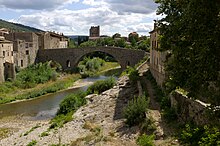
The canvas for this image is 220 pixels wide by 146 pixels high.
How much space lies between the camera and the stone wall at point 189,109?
11.8 m

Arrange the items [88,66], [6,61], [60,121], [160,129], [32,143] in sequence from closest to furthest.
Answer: [160,129]
[32,143]
[60,121]
[6,61]
[88,66]

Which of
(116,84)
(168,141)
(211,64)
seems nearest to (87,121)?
(168,141)

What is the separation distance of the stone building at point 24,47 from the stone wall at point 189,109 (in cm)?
3365

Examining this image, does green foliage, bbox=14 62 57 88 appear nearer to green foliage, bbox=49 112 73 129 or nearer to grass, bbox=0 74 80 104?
grass, bbox=0 74 80 104

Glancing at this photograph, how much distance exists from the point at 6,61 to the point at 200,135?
34.0 meters

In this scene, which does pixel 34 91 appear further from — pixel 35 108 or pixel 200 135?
pixel 200 135

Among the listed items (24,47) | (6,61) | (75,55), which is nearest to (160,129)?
(6,61)

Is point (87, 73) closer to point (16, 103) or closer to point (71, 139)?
point (16, 103)

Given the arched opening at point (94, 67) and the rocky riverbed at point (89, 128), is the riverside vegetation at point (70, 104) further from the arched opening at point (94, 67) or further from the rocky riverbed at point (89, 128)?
the arched opening at point (94, 67)

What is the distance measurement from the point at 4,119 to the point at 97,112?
28.5 ft

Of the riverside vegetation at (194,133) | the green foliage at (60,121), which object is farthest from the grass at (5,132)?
the riverside vegetation at (194,133)

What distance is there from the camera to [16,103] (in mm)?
33188

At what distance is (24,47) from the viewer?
159ft

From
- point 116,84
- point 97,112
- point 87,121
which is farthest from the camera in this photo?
point 116,84
